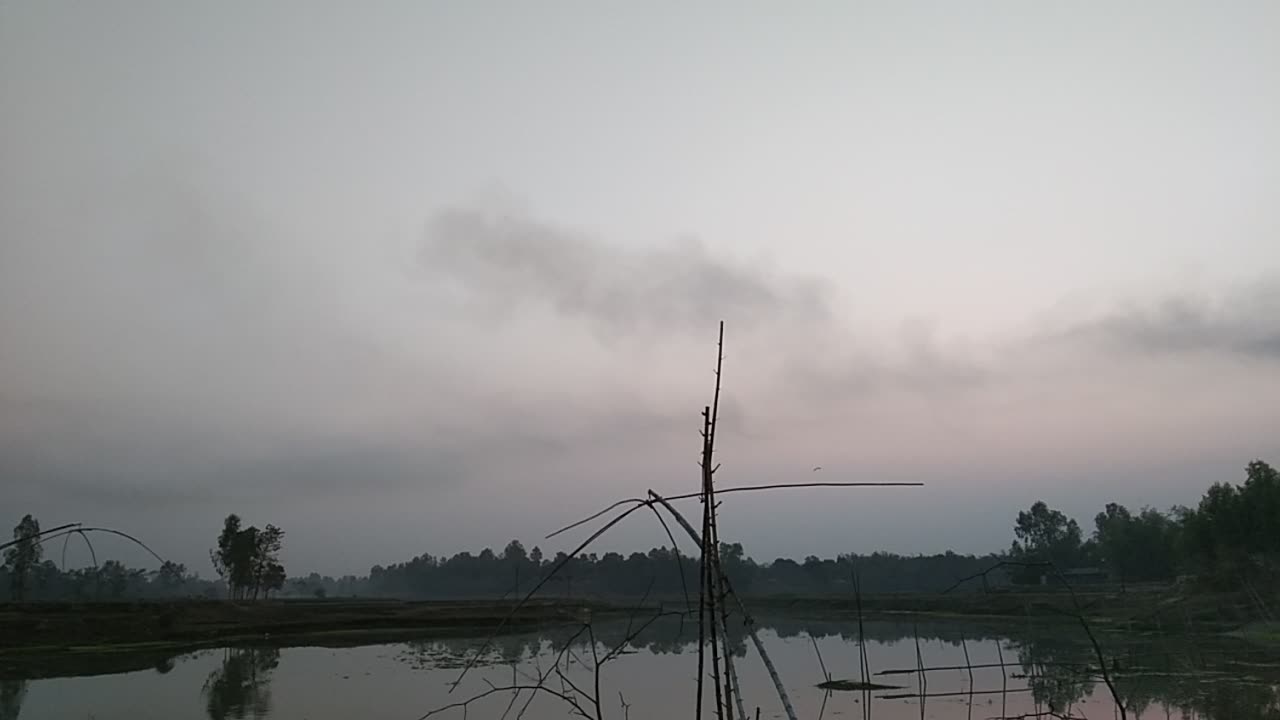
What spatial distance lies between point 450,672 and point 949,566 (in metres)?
92.4

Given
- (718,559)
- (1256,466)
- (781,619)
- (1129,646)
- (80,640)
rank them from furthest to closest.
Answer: (781,619) → (1256,466) → (80,640) → (1129,646) → (718,559)

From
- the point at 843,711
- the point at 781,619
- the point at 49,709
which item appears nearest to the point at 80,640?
the point at 49,709

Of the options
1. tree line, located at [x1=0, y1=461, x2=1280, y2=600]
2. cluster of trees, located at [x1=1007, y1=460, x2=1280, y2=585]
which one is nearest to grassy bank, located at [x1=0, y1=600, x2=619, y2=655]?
tree line, located at [x1=0, y1=461, x2=1280, y2=600]

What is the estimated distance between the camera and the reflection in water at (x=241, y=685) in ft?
45.2

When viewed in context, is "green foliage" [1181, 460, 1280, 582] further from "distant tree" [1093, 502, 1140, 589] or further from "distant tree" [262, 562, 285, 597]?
"distant tree" [262, 562, 285, 597]

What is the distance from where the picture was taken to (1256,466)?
35.8 m

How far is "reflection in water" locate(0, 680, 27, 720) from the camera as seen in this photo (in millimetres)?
13227

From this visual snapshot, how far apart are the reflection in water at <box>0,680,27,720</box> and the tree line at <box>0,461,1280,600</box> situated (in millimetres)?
2314

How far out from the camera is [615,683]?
725 inches

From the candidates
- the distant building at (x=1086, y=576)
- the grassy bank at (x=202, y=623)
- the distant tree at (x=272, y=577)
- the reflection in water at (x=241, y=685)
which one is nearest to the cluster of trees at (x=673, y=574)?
the distant building at (x=1086, y=576)

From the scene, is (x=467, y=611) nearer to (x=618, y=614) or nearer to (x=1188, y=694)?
(x=618, y=614)

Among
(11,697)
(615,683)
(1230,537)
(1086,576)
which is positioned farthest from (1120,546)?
(11,697)

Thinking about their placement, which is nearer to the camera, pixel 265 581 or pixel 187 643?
pixel 187 643

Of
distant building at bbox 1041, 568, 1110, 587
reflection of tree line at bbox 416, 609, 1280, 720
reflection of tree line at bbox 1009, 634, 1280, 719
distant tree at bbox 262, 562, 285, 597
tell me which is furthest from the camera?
distant building at bbox 1041, 568, 1110, 587
